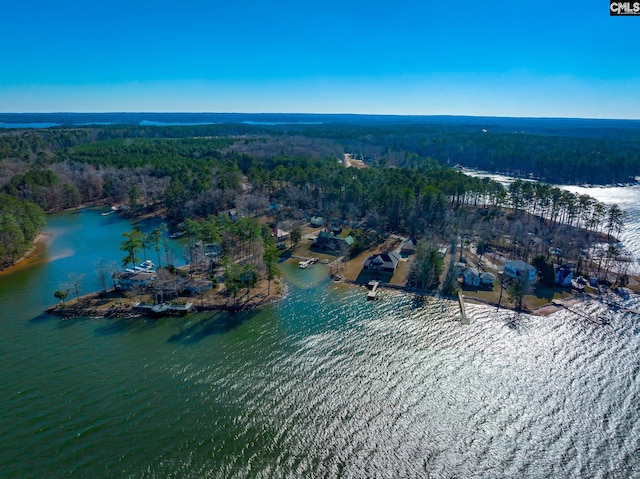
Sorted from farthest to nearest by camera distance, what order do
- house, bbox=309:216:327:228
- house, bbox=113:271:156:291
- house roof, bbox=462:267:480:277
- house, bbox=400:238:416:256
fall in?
house, bbox=309:216:327:228 < house, bbox=400:238:416:256 < house roof, bbox=462:267:480:277 < house, bbox=113:271:156:291

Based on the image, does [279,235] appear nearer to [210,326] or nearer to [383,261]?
[383,261]

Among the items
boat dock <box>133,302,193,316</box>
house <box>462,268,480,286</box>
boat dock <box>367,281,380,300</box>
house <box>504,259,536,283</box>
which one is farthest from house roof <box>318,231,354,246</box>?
boat dock <box>133,302,193,316</box>

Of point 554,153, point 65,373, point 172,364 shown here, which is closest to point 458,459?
point 172,364

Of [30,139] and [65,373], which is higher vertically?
[30,139]

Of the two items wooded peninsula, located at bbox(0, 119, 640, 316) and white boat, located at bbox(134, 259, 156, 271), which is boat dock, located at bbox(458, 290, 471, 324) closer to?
wooded peninsula, located at bbox(0, 119, 640, 316)

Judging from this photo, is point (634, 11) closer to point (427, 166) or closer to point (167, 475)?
point (167, 475)

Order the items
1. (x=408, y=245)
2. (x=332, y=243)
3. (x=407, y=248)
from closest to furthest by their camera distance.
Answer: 1. (x=407, y=248)
2. (x=408, y=245)
3. (x=332, y=243)

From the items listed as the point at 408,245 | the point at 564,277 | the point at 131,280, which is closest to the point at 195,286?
the point at 131,280
